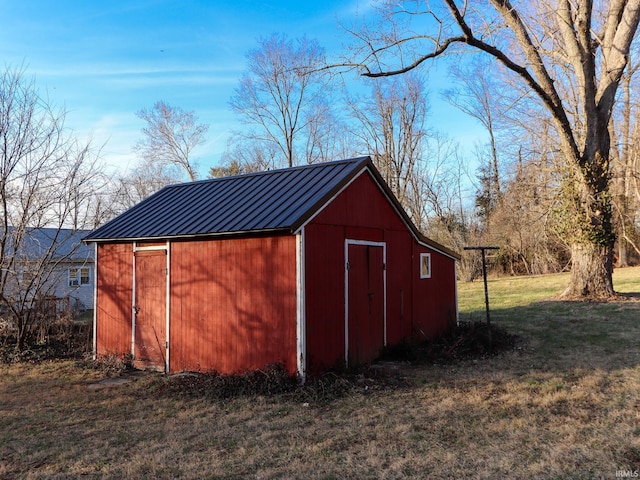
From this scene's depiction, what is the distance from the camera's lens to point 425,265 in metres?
11.1

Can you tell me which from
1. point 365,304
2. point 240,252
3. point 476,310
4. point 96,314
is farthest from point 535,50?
point 96,314

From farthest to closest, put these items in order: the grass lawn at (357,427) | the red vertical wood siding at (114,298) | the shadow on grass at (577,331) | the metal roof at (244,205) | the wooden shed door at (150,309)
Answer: the red vertical wood siding at (114,298) → the wooden shed door at (150,309) → the shadow on grass at (577,331) → the metal roof at (244,205) → the grass lawn at (357,427)

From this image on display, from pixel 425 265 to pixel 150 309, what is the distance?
5.95m

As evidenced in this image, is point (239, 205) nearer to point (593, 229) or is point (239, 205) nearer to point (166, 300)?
point (166, 300)

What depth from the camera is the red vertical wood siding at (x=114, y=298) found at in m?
9.69

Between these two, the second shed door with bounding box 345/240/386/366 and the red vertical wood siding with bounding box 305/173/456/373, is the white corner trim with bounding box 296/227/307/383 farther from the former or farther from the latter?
the second shed door with bounding box 345/240/386/366

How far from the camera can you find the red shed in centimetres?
763

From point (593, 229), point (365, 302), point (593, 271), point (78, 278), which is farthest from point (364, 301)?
point (78, 278)

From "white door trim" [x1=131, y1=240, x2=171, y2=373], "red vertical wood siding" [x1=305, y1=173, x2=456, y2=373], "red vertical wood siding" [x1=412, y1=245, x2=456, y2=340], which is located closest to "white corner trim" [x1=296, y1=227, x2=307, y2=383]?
"red vertical wood siding" [x1=305, y1=173, x2=456, y2=373]

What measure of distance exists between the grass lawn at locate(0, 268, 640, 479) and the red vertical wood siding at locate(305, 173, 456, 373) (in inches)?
43.9

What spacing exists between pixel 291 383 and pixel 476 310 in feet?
35.2

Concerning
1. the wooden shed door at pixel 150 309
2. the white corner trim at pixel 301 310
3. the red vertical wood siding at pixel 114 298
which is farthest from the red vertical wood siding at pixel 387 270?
the red vertical wood siding at pixel 114 298

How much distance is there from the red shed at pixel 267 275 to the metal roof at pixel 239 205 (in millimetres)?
34

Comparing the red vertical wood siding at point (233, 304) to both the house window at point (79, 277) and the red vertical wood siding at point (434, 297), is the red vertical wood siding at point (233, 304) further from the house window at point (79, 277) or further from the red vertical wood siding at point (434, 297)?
the house window at point (79, 277)
